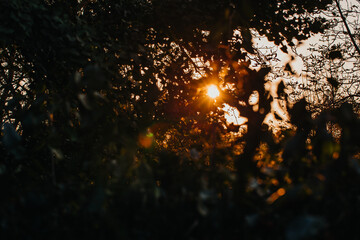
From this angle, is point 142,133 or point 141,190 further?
point 142,133

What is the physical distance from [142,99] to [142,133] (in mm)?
2488

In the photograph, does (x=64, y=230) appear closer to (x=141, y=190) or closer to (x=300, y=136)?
(x=141, y=190)

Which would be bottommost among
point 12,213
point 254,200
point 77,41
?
point 254,200

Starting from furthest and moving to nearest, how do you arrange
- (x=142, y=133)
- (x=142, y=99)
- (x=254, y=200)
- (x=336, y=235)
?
(x=142, y=99), (x=142, y=133), (x=254, y=200), (x=336, y=235)

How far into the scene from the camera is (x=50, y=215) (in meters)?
1.49

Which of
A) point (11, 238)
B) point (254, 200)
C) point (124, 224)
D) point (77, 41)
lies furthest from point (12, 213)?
point (77, 41)

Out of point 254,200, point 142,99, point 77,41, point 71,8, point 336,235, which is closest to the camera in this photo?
point 336,235

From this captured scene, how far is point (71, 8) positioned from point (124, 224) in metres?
5.37

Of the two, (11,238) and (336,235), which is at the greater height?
(11,238)

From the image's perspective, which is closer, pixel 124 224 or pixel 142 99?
pixel 124 224

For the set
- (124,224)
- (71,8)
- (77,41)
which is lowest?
(124,224)

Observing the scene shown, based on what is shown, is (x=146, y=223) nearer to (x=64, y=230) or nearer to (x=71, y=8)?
(x=64, y=230)

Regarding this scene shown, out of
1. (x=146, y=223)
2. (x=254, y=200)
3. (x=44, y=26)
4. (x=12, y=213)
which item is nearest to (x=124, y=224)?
(x=146, y=223)

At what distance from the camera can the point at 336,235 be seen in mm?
1391
